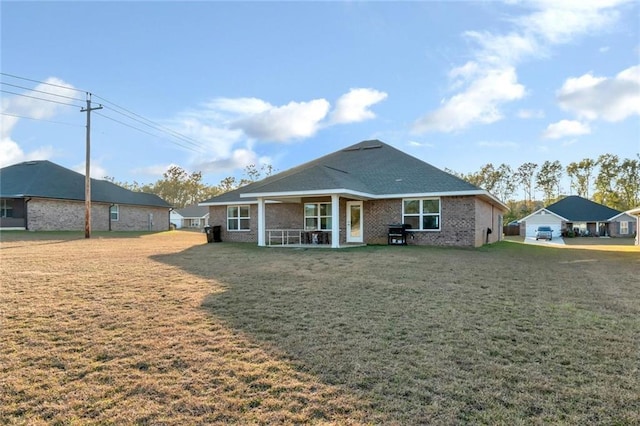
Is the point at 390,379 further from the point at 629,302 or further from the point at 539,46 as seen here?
the point at 539,46

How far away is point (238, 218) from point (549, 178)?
191 ft

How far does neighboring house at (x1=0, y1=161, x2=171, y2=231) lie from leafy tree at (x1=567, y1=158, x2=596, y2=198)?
61.2 metres

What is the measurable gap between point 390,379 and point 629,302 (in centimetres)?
545

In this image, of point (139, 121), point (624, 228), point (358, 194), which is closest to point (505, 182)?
point (624, 228)

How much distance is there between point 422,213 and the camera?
16.7 metres

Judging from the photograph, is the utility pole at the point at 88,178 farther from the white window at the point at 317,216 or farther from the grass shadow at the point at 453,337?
the grass shadow at the point at 453,337

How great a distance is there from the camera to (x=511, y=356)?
3805 millimetres

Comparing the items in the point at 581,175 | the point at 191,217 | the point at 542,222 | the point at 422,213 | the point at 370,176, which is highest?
the point at 581,175

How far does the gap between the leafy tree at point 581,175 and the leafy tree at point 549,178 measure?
1.63 meters

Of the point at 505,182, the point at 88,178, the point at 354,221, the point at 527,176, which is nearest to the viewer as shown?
the point at 354,221

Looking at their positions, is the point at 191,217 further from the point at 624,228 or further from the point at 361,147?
the point at 624,228

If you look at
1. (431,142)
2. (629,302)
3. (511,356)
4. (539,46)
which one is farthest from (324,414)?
(431,142)

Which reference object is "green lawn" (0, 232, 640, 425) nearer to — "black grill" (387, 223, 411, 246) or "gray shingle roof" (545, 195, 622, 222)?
"black grill" (387, 223, 411, 246)

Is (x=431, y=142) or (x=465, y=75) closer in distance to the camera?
(x=465, y=75)
